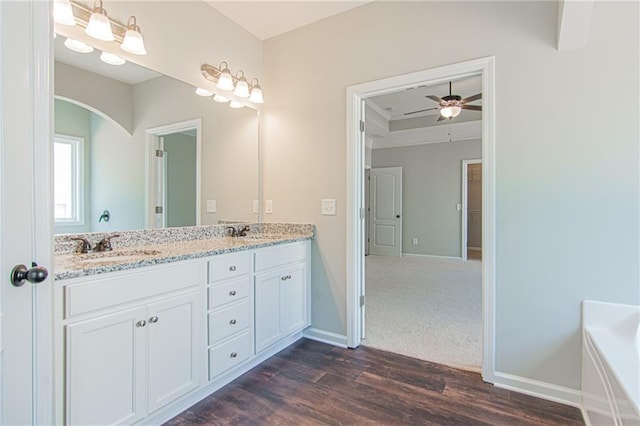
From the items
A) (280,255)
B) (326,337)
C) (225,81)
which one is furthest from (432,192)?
(225,81)

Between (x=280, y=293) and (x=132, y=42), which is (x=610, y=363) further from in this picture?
(x=132, y=42)

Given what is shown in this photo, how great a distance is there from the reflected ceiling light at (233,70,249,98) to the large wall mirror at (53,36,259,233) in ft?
0.46

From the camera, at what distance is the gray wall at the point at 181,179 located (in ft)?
7.95

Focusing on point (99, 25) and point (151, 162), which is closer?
point (99, 25)

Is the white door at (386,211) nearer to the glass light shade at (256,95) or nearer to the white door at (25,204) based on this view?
the glass light shade at (256,95)

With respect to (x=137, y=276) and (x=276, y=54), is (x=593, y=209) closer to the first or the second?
(x=137, y=276)

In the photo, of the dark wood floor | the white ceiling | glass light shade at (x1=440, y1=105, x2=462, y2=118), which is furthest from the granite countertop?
glass light shade at (x1=440, y1=105, x2=462, y2=118)

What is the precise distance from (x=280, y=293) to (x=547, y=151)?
6.53ft

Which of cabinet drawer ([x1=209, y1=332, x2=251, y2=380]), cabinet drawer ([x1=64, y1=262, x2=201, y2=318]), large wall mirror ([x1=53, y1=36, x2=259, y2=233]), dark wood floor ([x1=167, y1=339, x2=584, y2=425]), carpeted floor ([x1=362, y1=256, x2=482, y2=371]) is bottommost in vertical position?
dark wood floor ([x1=167, y1=339, x2=584, y2=425])

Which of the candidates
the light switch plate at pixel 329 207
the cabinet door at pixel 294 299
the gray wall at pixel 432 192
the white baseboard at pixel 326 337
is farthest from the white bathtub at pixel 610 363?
the gray wall at pixel 432 192

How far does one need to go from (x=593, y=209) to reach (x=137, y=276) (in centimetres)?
242

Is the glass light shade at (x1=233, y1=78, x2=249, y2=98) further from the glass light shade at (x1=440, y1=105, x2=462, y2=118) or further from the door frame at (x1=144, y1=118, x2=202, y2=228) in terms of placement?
the glass light shade at (x1=440, y1=105, x2=462, y2=118)

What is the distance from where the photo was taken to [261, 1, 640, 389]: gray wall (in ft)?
5.80

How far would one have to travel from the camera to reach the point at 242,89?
2789 millimetres
